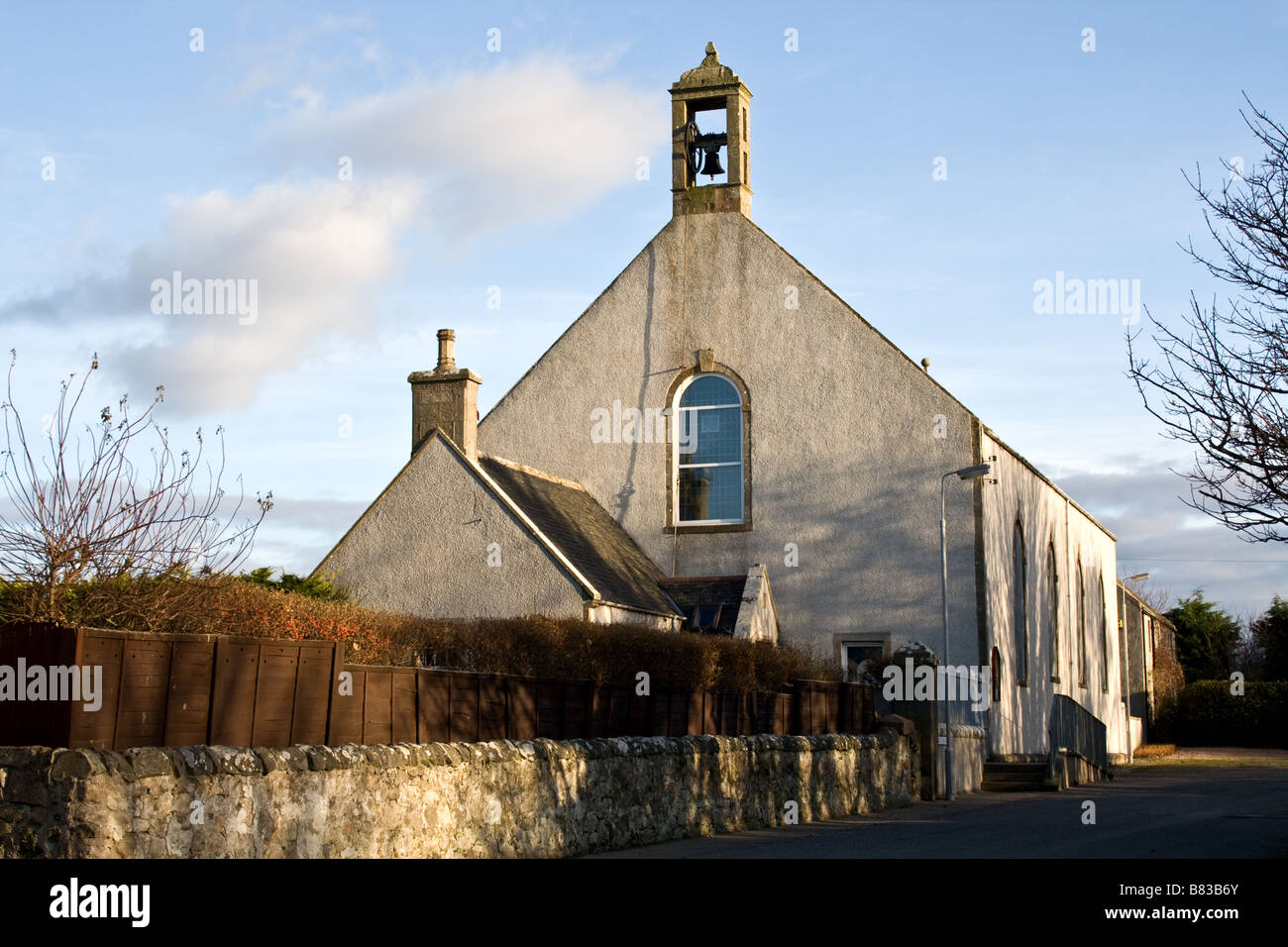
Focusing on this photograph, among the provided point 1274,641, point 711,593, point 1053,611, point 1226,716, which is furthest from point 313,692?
point 1274,641

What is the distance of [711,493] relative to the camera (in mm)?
31859

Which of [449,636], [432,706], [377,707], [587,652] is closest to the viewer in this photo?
[377,707]

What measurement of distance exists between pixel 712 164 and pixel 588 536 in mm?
10292

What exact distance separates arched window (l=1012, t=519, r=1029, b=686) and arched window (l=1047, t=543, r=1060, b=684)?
3.37 metres

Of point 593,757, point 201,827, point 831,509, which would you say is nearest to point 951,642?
point 831,509

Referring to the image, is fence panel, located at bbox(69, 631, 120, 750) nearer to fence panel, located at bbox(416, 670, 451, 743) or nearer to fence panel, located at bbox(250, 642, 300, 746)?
fence panel, located at bbox(250, 642, 300, 746)

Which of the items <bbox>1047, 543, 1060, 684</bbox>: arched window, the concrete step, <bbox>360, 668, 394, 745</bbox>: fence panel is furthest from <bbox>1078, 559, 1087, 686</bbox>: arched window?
<bbox>360, 668, 394, 745</bbox>: fence panel

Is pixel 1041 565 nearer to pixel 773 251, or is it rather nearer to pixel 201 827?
pixel 773 251

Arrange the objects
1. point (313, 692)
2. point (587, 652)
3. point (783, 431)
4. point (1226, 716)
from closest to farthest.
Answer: point (313, 692) < point (587, 652) < point (783, 431) < point (1226, 716)

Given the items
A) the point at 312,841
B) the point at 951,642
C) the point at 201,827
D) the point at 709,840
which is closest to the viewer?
the point at 201,827

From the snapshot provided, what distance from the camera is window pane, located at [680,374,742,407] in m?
32.0

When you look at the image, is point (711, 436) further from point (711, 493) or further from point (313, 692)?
point (313, 692)

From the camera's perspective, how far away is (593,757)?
53.6ft
